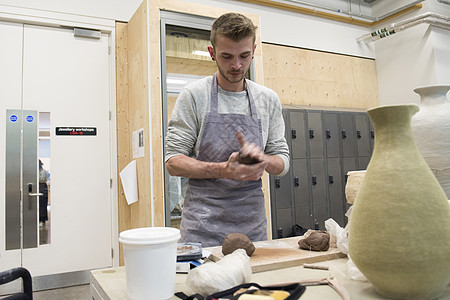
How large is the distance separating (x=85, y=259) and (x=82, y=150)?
1.07 metres

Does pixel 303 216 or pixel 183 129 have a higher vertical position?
pixel 183 129

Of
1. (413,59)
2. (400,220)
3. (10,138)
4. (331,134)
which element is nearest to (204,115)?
(400,220)

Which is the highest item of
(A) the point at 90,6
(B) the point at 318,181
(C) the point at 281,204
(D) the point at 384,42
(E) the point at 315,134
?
(D) the point at 384,42

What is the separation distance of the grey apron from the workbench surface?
18.7 inches

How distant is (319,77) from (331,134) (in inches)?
36.0

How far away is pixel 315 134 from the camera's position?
4.32 metres

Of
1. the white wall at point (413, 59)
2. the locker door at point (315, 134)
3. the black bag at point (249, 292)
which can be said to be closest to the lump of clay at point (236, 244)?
the black bag at point (249, 292)

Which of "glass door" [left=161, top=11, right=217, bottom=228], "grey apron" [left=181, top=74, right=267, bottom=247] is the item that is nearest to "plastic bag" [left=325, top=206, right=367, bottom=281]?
"grey apron" [left=181, top=74, right=267, bottom=247]

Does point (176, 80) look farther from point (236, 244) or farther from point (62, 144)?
point (236, 244)

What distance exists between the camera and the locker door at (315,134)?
14.0 ft

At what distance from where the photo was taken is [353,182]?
1.21 metres

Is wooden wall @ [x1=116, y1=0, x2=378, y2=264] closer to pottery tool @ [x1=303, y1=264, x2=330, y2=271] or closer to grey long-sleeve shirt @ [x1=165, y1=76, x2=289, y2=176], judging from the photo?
grey long-sleeve shirt @ [x1=165, y1=76, x2=289, y2=176]

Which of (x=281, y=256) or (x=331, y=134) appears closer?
(x=281, y=256)

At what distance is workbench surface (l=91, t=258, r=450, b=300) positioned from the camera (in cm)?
78
